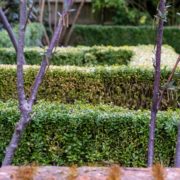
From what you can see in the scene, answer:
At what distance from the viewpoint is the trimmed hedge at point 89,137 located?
13.0 feet

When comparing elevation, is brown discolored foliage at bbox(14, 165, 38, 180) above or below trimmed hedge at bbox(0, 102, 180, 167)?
above

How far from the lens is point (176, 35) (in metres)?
13.1

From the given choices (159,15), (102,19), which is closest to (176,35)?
(102,19)

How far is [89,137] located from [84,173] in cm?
234

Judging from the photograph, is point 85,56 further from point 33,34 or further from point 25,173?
point 25,173

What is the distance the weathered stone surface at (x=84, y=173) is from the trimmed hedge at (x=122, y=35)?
1141 centimetres

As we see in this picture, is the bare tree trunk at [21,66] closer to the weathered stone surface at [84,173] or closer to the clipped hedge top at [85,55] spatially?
the weathered stone surface at [84,173]

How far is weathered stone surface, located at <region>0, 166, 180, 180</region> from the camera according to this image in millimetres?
1597

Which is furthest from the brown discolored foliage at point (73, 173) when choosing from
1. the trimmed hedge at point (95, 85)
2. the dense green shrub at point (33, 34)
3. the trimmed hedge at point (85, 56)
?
the dense green shrub at point (33, 34)

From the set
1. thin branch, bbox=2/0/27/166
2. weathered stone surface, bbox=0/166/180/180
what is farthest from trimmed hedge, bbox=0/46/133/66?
weathered stone surface, bbox=0/166/180/180

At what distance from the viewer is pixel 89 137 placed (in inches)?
158

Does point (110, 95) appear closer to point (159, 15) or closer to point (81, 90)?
point (81, 90)

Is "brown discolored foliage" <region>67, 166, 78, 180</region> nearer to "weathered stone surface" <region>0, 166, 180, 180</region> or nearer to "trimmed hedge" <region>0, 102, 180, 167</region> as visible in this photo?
"weathered stone surface" <region>0, 166, 180, 180</region>

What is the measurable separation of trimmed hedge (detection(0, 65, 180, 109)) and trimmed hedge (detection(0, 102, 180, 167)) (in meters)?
1.62
